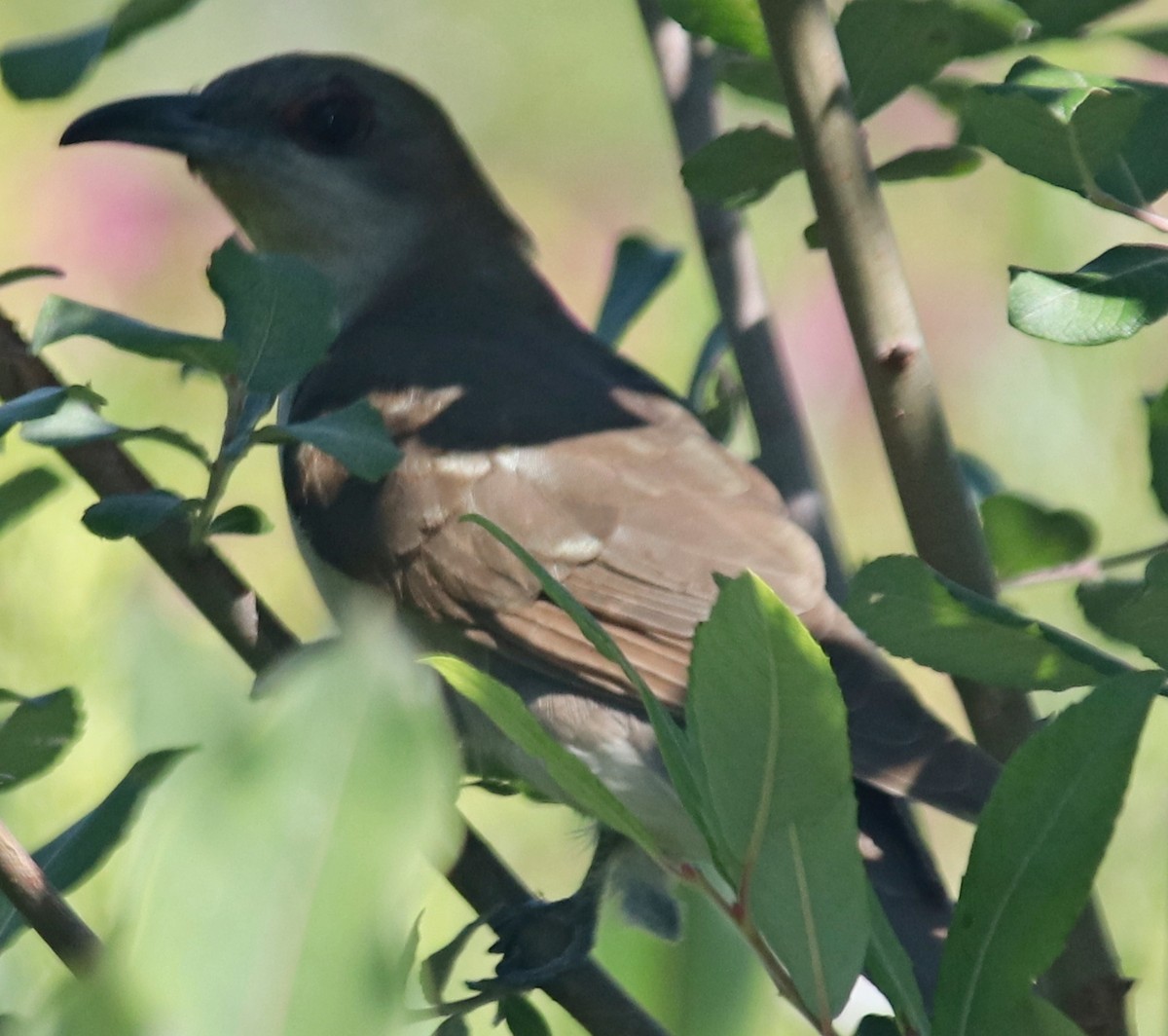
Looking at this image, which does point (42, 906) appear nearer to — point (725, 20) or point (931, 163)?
point (725, 20)

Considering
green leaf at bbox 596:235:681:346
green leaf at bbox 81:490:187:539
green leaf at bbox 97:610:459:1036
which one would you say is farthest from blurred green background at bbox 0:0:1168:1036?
green leaf at bbox 97:610:459:1036

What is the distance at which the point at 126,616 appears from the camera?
643 mm

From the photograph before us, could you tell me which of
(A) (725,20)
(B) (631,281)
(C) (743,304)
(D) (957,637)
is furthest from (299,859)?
(B) (631,281)

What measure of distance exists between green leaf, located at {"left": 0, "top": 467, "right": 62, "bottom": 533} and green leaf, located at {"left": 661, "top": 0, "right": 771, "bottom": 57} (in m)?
0.60

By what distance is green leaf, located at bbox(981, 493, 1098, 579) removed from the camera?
159cm

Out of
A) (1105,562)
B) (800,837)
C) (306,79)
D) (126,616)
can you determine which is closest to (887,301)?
(1105,562)

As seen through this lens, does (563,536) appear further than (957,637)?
Yes

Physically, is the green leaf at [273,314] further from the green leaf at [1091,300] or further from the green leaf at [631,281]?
the green leaf at [631,281]

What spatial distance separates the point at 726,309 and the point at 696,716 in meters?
1.21

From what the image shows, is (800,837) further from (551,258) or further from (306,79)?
(551,258)

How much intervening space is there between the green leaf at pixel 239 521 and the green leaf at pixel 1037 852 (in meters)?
0.68

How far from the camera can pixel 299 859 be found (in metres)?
0.59

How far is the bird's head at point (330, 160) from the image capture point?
2725 mm

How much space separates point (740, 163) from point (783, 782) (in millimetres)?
780
